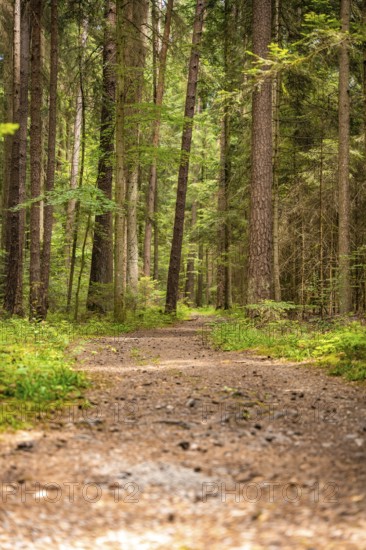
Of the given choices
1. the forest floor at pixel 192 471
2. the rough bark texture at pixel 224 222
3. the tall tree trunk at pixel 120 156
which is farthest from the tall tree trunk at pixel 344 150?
the rough bark texture at pixel 224 222

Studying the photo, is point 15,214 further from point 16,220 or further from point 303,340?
point 303,340

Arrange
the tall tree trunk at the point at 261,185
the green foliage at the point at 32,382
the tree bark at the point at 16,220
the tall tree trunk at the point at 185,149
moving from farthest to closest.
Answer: the tall tree trunk at the point at 185,149 → the tree bark at the point at 16,220 → the tall tree trunk at the point at 261,185 → the green foliage at the point at 32,382

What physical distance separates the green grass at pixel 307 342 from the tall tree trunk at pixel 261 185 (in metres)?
1.16

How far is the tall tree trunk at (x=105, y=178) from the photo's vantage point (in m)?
15.1

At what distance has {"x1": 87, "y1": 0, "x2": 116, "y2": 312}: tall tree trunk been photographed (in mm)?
15055

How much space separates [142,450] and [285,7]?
15797mm

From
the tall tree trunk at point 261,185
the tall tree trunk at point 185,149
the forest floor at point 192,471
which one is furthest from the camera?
the tall tree trunk at point 185,149

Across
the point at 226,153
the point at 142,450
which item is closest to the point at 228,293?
the point at 226,153

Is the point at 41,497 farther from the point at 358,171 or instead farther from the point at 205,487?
the point at 358,171

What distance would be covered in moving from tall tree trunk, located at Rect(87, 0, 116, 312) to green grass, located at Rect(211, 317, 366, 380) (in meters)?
4.84

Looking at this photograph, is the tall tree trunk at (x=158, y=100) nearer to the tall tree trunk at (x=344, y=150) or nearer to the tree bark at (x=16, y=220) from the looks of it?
the tree bark at (x=16, y=220)

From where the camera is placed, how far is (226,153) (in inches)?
870

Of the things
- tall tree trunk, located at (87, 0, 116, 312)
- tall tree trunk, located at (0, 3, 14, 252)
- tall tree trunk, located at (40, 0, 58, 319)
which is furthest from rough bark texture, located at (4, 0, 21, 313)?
tall tree trunk, located at (87, 0, 116, 312)

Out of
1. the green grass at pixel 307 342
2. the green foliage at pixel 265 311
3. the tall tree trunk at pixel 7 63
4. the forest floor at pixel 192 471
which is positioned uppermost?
the tall tree trunk at pixel 7 63
